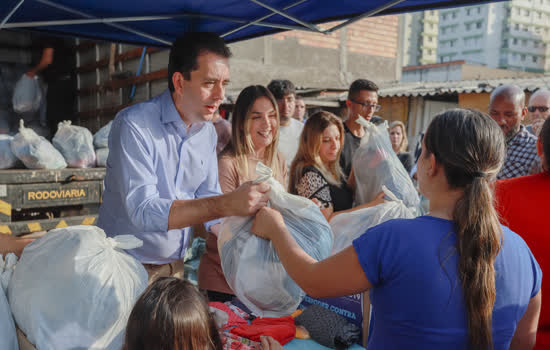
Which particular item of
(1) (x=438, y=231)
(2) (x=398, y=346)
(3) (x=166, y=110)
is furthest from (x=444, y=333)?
(3) (x=166, y=110)

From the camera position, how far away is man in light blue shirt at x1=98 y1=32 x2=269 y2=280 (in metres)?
1.60

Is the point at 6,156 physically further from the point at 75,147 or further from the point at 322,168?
the point at 322,168

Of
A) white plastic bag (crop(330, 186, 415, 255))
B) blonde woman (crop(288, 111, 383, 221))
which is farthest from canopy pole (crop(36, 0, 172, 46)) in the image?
white plastic bag (crop(330, 186, 415, 255))

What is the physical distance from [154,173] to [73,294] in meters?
0.57

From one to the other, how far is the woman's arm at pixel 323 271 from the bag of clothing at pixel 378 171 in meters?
1.31

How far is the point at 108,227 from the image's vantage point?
6.45 ft

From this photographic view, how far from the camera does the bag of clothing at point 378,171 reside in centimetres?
253

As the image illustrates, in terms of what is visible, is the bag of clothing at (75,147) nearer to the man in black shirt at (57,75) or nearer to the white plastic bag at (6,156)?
the white plastic bag at (6,156)

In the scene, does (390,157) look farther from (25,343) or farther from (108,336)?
(25,343)

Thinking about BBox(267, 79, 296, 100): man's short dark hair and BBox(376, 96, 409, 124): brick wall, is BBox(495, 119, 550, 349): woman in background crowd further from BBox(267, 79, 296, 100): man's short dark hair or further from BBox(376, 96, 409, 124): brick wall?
BBox(376, 96, 409, 124): brick wall

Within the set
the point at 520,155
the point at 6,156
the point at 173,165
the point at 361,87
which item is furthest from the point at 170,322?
the point at 361,87

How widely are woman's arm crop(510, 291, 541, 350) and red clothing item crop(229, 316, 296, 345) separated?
1.07m

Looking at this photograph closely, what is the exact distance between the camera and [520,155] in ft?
11.0

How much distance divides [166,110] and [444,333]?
143 cm
